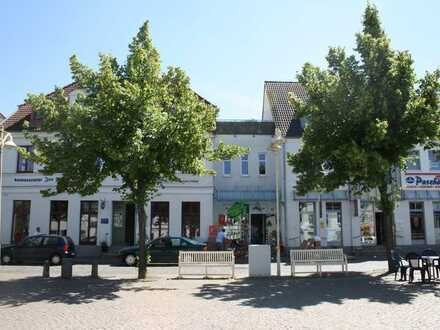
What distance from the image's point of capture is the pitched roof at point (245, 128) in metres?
32.5

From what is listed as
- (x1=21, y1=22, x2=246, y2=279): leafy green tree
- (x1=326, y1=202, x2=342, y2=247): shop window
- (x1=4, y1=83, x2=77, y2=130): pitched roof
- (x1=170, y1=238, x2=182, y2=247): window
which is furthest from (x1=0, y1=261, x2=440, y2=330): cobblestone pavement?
(x1=4, y1=83, x2=77, y2=130): pitched roof

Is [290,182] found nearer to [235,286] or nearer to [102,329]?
[235,286]

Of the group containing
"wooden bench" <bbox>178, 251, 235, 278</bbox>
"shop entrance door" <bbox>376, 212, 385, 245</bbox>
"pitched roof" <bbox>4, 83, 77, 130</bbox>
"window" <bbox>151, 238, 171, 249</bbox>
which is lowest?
"wooden bench" <bbox>178, 251, 235, 278</bbox>

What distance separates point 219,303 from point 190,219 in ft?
62.7

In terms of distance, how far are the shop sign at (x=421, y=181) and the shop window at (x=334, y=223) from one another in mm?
5045

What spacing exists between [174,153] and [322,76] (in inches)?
260

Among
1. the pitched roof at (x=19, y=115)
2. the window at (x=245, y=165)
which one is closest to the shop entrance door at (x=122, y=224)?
the window at (x=245, y=165)

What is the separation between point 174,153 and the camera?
1550 cm

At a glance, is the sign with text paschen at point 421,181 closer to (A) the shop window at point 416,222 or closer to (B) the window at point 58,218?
(A) the shop window at point 416,222

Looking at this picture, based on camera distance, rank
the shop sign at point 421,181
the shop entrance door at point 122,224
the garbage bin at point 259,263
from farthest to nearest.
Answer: the shop sign at point 421,181 → the shop entrance door at point 122,224 → the garbage bin at point 259,263

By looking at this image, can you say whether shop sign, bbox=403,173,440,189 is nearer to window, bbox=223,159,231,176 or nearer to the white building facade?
the white building facade

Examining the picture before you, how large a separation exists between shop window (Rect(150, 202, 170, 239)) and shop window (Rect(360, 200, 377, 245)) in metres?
13.2

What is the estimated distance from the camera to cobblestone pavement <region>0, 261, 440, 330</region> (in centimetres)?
926

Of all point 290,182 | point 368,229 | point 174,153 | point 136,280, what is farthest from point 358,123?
point 368,229
